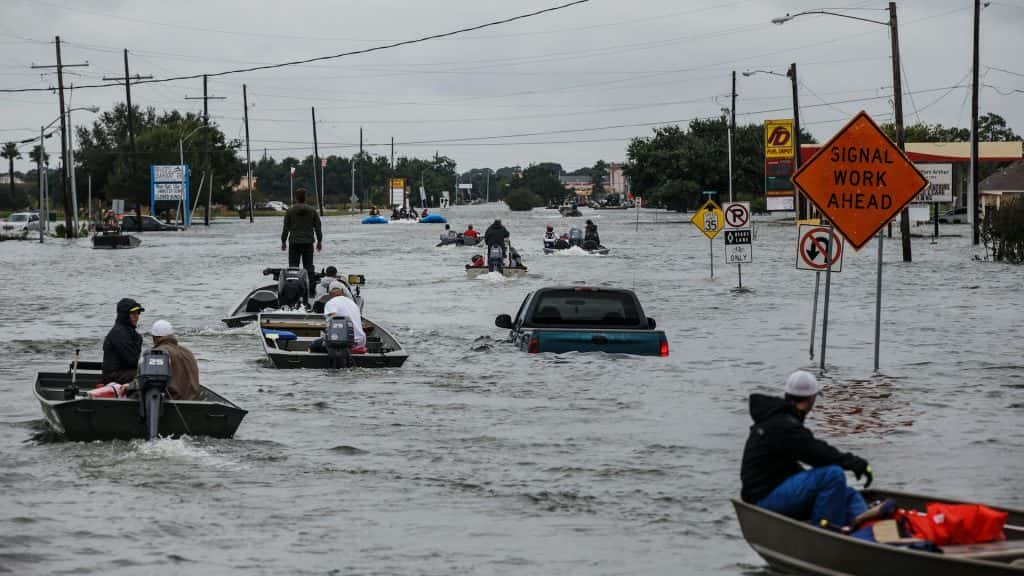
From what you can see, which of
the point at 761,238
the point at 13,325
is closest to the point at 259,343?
the point at 13,325

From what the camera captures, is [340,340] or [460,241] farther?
[460,241]

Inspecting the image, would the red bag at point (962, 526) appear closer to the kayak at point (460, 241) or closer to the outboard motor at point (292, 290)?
the outboard motor at point (292, 290)

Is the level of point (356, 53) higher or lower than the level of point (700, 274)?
higher

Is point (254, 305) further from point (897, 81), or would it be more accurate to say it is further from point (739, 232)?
point (897, 81)

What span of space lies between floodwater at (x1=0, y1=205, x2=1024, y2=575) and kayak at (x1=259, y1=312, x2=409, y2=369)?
0.93 ft

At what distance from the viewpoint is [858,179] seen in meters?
18.9

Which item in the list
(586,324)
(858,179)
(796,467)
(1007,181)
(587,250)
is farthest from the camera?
(1007,181)

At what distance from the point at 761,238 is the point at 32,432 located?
62673mm

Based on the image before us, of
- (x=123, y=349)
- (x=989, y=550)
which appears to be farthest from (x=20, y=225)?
(x=989, y=550)

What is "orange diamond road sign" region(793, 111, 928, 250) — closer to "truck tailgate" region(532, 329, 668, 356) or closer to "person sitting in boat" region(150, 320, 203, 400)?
"truck tailgate" region(532, 329, 668, 356)

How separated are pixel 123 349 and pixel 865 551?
30.7 feet

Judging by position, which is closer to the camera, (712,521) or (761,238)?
(712,521)

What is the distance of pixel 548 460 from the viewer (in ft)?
48.0

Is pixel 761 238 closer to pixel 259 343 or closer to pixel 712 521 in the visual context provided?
pixel 259 343
